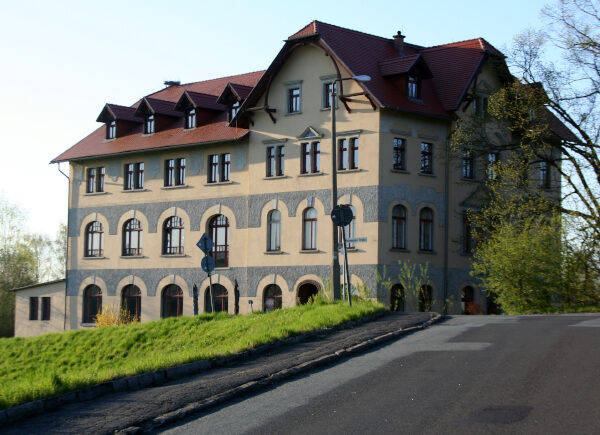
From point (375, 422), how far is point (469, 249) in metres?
29.5

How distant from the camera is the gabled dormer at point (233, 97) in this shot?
4238cm

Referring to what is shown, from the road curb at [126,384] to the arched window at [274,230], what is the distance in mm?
21650

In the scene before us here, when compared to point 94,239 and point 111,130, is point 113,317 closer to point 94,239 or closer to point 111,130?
point 94,239

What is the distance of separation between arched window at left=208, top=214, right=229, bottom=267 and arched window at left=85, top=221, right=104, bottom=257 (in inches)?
307

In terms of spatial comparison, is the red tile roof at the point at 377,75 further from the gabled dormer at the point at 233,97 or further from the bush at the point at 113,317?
the bush at the point at 113,317

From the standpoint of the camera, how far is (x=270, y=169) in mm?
40031

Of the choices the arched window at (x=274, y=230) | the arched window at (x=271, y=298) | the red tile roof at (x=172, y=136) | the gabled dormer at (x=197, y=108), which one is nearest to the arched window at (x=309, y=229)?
the arched window at (x=274, y=230)

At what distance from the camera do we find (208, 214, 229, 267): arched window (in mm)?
41531

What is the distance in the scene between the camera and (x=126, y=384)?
13.2m

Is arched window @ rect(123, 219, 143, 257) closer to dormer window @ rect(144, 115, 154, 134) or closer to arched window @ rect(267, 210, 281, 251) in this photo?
dormer window @ rect(144, 115, 154, 134)

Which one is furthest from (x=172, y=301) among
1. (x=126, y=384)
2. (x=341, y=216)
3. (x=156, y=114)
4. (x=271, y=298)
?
(x=126, y=384)

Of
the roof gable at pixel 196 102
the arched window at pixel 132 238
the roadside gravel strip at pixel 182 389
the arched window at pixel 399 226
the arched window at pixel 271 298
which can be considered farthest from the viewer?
the arched window at pixel 132 238

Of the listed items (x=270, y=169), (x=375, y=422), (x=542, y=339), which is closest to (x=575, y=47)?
(x=270, y=169)

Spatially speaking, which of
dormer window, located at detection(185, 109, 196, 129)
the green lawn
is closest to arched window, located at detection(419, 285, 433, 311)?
the green lawn
